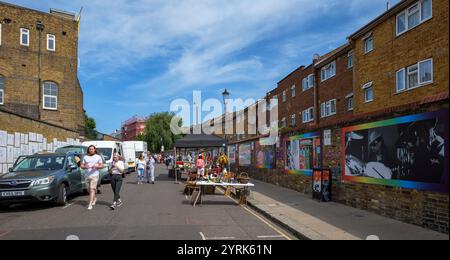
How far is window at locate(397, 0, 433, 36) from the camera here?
64.1 feet

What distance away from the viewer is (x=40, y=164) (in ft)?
43.5

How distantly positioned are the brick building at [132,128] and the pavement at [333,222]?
127 m

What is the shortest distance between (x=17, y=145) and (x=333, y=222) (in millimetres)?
17019

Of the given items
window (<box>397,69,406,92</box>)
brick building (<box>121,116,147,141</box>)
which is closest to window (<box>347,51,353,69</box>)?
window (<box>397,69,406,92</box>)

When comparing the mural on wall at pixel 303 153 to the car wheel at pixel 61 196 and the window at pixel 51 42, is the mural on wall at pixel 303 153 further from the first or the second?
the window at pixel 51 42

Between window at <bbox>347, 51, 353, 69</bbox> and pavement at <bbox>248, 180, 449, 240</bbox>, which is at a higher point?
window at <bbox>347, 51, 353, 69</bbox>

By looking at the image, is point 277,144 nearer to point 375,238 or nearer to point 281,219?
point 281,219

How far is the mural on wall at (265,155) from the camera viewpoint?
68.9 ft

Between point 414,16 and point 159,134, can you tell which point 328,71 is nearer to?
point 414,16

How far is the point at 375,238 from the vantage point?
741cm

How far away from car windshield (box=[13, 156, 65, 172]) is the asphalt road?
3.69 feet

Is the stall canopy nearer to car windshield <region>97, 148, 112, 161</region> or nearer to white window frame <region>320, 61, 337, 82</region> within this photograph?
car windshield <region>97, 148, 112, 161</region>

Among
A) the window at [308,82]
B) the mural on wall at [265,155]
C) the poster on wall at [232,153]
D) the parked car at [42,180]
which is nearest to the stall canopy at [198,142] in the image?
the mural on wall at [265,155]

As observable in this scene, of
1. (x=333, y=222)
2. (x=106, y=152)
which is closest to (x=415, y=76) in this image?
(x=333, y=222)
